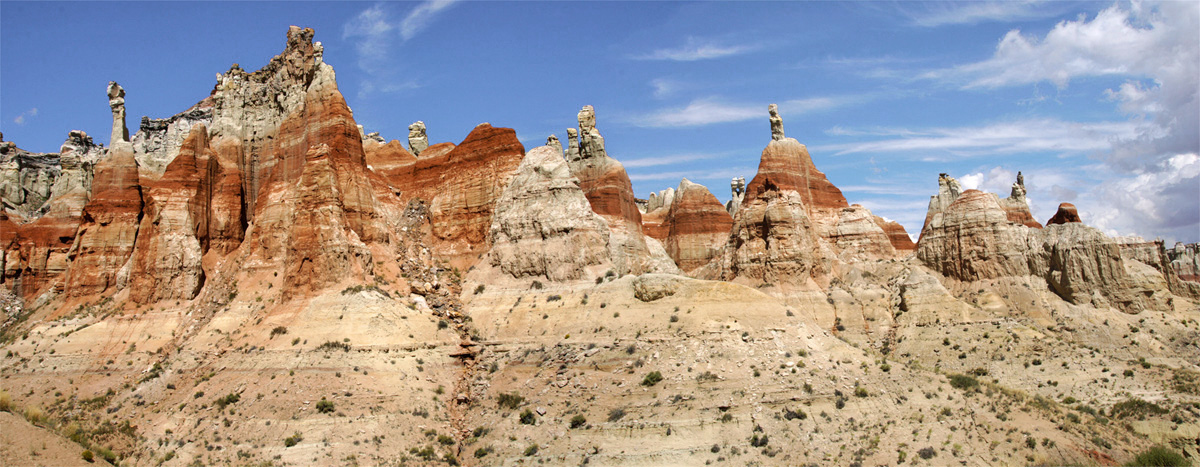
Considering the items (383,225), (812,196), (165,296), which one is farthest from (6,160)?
(812,196)

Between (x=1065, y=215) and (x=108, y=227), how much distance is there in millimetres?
69406

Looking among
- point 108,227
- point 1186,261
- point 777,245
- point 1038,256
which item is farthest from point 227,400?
point 1186,261

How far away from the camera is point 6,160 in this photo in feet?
240

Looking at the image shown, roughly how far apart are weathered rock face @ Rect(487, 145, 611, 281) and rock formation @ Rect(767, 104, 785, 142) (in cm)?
2933

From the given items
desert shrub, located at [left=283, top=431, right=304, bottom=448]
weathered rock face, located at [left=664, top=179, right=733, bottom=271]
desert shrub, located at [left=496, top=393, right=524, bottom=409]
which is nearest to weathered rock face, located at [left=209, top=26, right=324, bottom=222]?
desert shrub, located at [left=283, top=431, right=304, bottom=448]

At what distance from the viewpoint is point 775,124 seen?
7238cm

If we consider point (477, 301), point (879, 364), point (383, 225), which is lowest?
point (879, 364)

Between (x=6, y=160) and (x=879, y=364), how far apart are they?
72.1m

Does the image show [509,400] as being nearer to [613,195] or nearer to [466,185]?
[466,185]

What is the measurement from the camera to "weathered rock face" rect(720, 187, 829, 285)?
195 ft

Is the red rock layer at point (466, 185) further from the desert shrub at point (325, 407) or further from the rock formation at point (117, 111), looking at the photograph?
the rock formation at point (117, 111)

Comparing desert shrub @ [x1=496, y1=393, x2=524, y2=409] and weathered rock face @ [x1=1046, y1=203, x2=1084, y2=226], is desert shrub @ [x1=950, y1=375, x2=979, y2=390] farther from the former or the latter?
weathered rock face @ [x1=1046, y1=203, x2=1084, y2=226]

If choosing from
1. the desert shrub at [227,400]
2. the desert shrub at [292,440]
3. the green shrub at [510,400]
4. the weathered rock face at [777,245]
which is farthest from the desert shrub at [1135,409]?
the desert shrub at [227,400]

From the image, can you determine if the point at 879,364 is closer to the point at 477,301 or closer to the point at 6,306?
the point at 477,301
